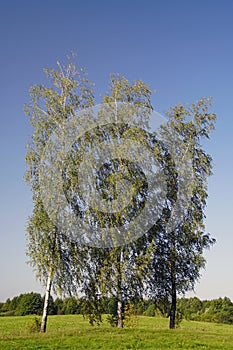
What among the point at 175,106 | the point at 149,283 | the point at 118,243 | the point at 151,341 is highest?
the point at 175,106

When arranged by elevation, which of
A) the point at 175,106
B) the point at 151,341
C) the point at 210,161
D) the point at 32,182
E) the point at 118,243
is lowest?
the point at 151,341

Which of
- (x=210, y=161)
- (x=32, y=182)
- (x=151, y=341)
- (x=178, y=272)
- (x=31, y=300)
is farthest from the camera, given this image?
(x=31, y=300)

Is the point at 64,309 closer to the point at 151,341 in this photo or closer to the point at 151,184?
the point at 151,184

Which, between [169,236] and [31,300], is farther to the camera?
[31,300]

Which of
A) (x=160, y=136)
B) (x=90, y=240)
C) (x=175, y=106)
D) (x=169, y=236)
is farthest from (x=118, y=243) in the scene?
(x=175, y=106)

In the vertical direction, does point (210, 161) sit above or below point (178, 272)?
above

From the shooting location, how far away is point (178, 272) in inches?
1022

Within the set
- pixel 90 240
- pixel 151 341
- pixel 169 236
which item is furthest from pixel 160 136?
pixel 151 341

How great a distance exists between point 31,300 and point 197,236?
40767mm

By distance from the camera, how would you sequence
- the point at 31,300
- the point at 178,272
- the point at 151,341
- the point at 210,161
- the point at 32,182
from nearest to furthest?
the point at 151,341 < the point at 32,182 < the point at 178,272 < the point at 210,161 < the point at 31,300

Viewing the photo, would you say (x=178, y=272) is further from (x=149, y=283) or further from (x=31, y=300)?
(x=31, y=300)

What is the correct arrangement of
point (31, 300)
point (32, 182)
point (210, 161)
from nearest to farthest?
point (32, 182) < point (210, 161) < point (31, 300)

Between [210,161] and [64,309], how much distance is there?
144ft

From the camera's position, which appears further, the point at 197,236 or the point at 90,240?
the point at 197,236
